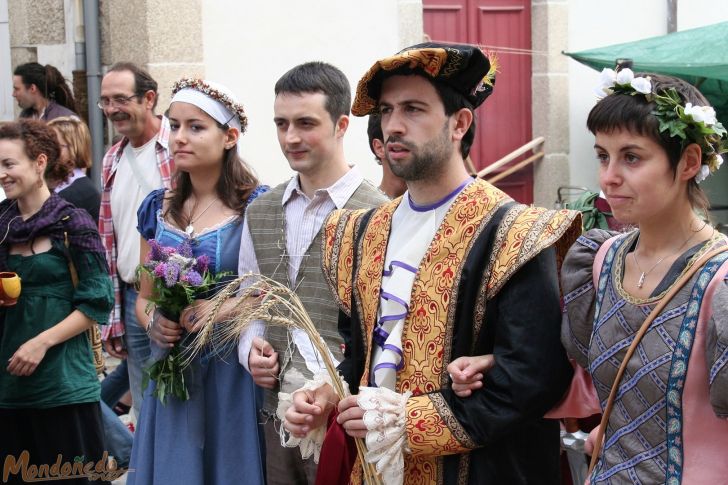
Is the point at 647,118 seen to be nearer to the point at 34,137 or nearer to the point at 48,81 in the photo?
the point at 34,137

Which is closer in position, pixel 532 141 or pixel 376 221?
pixel 376 221

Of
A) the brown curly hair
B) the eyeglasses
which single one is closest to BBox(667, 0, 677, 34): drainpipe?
the eyeglasses

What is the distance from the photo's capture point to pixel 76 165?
6656 mm

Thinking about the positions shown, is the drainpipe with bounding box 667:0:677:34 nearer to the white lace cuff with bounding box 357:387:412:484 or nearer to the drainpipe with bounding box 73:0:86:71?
the drainpipe with bounding box 73:0:86:71

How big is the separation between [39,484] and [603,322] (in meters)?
3.03

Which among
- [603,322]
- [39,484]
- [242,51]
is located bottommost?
[39,484]

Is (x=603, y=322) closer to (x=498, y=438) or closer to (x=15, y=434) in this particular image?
(x=498, y=438)

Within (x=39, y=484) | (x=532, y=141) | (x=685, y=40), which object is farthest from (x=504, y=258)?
(x=532, y=141)

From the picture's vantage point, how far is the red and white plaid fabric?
5.43m

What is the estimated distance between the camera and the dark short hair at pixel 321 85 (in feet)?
13.0

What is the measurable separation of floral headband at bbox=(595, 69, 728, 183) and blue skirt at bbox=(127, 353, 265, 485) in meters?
2.06

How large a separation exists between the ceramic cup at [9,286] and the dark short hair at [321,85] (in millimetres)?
1393

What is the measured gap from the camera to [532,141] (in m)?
10.4

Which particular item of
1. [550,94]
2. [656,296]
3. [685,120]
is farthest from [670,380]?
[550,94]
